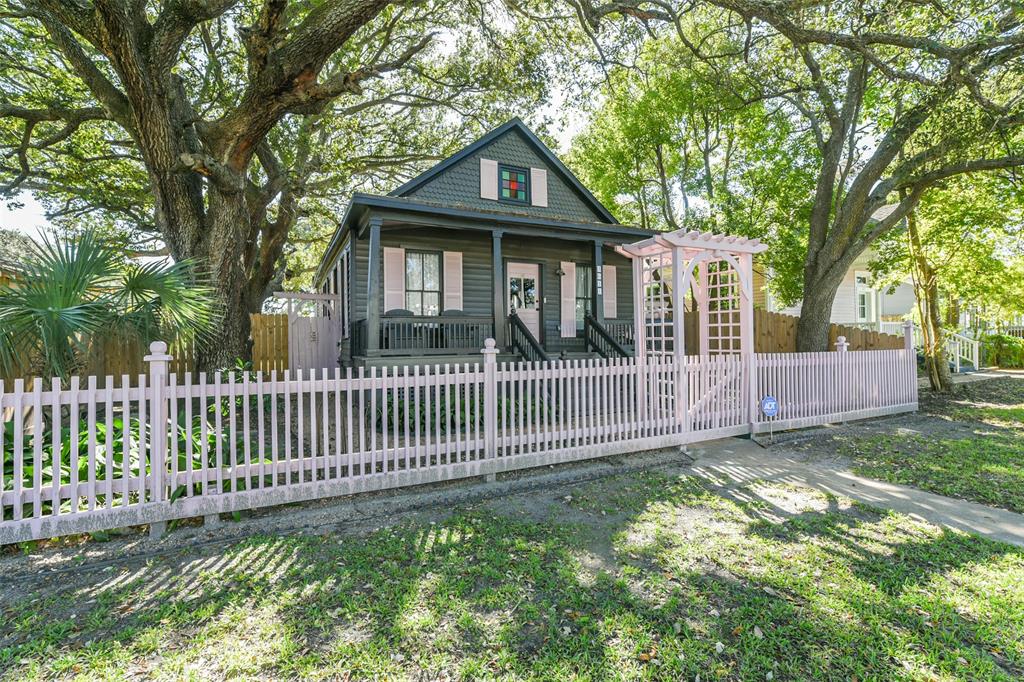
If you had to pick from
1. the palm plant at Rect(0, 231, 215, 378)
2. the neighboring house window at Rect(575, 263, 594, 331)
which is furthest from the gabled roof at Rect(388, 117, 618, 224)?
the palm plant at Rect(0, 231, 215, 378)

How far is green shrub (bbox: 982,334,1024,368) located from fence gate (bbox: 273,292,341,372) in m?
24.4

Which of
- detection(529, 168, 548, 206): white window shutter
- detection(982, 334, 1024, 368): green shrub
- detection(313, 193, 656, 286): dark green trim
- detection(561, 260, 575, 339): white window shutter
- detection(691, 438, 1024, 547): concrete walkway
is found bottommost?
detection(691, 438, 1024, 547): concrete walkway

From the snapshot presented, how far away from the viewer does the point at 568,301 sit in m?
13.4

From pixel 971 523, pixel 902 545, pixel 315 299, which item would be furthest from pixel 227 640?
pixel 315 299

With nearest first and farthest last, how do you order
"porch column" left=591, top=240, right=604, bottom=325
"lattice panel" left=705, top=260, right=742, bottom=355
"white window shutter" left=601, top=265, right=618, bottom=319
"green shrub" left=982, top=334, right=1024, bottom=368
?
"lattice panel" left=705, top=260, right=742, bottom=355
"porch column" left=591, top=240, right=604, bottom=325
"white window shutter" left=601, top=265, right=618, bottom=319
"green shrub" left=982, top=334, right=1024, bottom=368

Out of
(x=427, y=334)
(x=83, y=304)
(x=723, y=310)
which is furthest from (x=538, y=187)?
(x=83, y=304)

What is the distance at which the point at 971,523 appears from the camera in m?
4.20

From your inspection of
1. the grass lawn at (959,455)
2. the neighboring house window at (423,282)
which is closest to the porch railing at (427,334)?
the neighboring house window at (423,282)

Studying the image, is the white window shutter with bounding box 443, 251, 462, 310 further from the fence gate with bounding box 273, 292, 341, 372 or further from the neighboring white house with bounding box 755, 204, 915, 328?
the neighboring white house with bounding box 755, 204, 915, 328

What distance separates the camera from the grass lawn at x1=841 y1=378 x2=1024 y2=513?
514cm

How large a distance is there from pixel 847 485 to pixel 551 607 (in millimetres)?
4357

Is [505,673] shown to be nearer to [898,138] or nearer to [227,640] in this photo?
[227,640]

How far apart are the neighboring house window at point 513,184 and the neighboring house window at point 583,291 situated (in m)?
2.60

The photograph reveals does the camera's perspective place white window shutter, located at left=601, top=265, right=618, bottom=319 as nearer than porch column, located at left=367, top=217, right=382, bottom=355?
No
